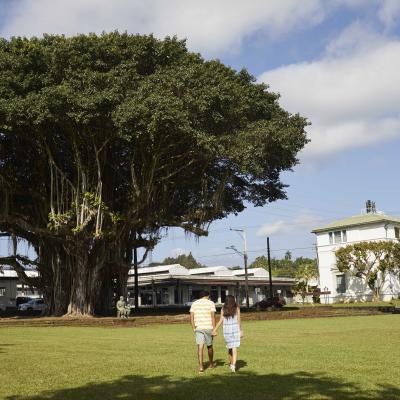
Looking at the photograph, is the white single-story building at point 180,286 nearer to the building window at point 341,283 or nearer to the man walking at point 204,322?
the building window at point 341,283

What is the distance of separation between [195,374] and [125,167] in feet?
79.7

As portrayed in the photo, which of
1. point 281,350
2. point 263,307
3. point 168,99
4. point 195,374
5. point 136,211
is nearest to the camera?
point 195,374

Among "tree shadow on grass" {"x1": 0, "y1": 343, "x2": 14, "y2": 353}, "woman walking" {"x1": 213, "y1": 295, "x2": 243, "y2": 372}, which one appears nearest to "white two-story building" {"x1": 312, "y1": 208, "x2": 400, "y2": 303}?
"tree shadow on grass" {"x1": 0, "y1": 343, "x2": 14, "y2": 353}

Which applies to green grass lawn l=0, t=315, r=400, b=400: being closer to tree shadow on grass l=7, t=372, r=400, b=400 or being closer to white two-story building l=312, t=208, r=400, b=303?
tree shadow on grass l=7, t=372, r=400, b=400

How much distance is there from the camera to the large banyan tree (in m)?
26.1

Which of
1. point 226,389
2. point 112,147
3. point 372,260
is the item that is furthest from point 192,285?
point 226,389

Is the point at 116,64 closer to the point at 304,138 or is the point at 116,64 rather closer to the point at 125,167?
the point at 125,167

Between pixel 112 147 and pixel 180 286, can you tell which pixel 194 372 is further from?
pixel 180 286

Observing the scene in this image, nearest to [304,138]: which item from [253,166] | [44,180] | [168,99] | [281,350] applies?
[253,166]

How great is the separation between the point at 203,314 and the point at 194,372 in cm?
106

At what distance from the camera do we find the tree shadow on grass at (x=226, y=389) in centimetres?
784

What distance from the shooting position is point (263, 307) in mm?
44000

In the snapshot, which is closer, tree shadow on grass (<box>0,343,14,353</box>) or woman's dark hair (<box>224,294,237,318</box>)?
woman's dark hair (<box>224,294,237,318</box>)

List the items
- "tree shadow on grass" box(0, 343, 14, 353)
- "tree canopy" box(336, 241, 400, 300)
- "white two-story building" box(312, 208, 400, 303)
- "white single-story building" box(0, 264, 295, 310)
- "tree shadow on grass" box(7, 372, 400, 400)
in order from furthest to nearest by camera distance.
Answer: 1. "white single-story building" box(0, 264, 295, 310)
2. "white two-story building" box(312, 208, 400, 303)
3. "tree canopy" box(336, 241, 400, 300)
4. "tree shadow on grass" box(0, 343, 14, 353)
5. "tree shadow on grass" box(7, 372, 400, 400)
